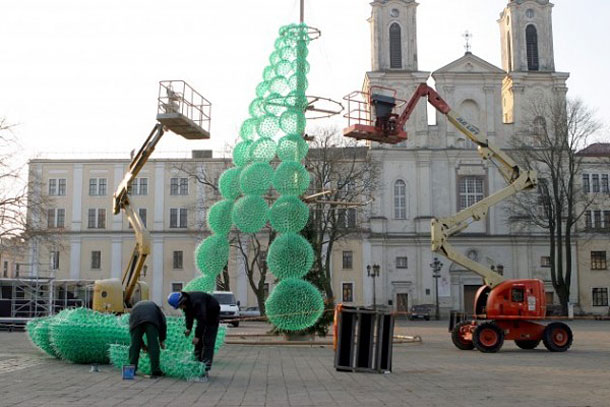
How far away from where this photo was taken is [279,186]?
1980 cm

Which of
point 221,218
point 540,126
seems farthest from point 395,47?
point 221,218

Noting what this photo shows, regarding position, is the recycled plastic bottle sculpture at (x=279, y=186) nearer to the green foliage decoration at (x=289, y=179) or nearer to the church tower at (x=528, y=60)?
the green foliage decoration at (x=289, y=179)

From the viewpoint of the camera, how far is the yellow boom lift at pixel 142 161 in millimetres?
20641

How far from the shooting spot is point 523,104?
60844 mm

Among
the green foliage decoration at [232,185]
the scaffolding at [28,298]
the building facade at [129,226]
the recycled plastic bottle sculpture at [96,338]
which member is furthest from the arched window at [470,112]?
the recycled plastic bottle sculpture at [96,338]

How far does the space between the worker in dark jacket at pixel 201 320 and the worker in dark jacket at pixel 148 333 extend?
0.40 meters

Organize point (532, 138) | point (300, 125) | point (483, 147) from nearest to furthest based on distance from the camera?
1. point (300, 125)
2. point (483, 147)
3. point (532, 138)

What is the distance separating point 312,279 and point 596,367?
10844 mm

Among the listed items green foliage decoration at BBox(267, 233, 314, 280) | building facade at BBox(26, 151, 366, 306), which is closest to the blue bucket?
green foliage decoration at BBox(267, 233, 314, 280)

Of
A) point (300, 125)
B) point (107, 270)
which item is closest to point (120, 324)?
point (300, 125)

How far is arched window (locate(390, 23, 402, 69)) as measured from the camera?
203ft

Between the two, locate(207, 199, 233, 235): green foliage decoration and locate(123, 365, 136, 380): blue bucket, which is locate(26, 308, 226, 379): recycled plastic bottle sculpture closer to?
locate(123, 365, 136, 380): blue bucket

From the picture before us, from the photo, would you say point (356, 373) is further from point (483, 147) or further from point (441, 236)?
point (483, 147)

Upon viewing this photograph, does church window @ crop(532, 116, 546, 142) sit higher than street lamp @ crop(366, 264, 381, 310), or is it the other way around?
church window @ crop(532, 116, 546, 142)
